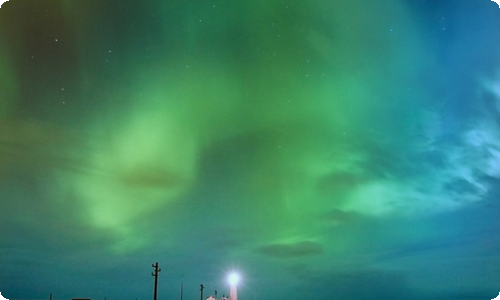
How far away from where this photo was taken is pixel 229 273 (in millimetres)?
67688

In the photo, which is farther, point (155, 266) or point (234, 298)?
point (234, 298)

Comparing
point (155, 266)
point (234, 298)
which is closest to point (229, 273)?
point (234, 298)

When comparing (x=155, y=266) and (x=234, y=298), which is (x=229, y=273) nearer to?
(x=234, y=298)

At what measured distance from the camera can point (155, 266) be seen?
57.5 m

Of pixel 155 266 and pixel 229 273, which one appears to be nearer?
pixel 155 266

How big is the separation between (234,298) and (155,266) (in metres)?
14.7

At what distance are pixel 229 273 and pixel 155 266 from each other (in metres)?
14.0

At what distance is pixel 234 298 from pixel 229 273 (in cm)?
366
